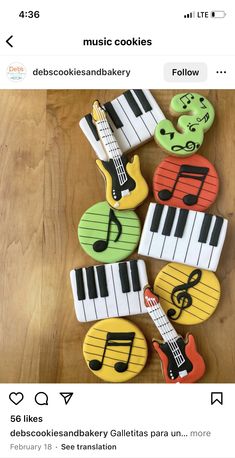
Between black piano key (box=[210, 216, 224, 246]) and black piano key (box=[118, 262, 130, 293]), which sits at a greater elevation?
black piano key (box=[210, 216, 224, 246])

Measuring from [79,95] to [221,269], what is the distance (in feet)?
1.81

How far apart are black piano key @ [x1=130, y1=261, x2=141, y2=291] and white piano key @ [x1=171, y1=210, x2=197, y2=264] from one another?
0.30ft

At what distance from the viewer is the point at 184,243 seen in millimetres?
1127

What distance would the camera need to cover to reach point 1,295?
1182 mm

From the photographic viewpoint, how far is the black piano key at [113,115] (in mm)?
1174

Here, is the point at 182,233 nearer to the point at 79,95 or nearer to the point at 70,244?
the point at 70,244

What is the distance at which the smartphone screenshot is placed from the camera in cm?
102

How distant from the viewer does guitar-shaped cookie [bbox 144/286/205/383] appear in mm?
1090
